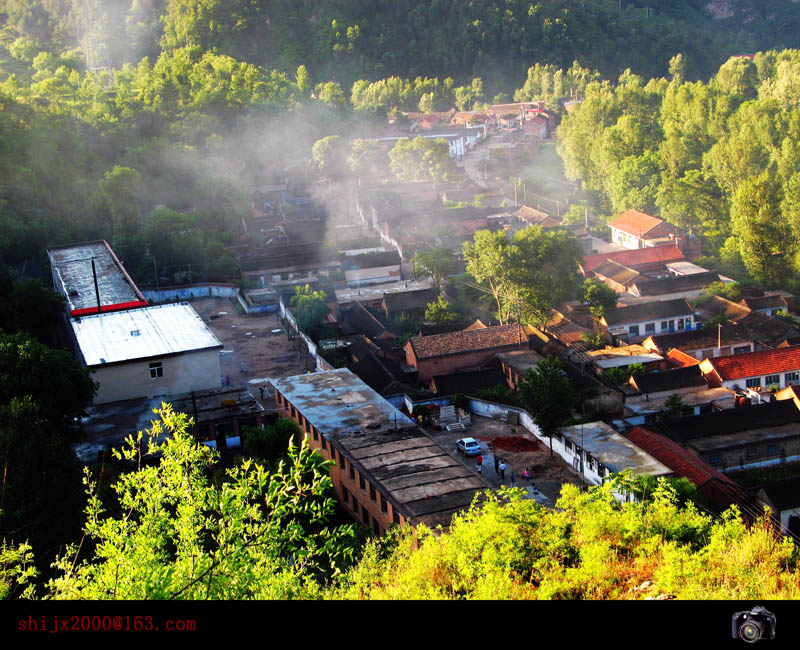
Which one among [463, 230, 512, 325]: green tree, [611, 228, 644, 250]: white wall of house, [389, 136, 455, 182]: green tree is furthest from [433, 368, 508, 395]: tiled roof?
[389, 136, 455, 182]: green tree

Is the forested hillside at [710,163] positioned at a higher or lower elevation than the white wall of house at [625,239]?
higher

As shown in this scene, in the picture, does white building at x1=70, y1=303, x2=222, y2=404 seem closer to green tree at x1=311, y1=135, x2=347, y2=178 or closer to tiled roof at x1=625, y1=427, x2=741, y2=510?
tiled roof at x1=625, y1=427, x2=741, y2=510

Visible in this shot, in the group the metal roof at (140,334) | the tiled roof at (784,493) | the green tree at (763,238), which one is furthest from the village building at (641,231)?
the tiled roof at (784,493)

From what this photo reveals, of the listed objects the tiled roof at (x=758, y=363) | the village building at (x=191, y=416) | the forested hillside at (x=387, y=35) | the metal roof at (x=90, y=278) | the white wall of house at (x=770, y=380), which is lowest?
the white wall of house at (x=770, y=380)

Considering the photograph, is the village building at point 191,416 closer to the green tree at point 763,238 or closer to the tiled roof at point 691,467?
the tiled roof at point 691,467

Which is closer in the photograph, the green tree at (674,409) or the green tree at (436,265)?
the green tree at (674,409)

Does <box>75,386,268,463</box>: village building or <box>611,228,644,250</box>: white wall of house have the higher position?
<box>75,386,268,463</box>: village building
